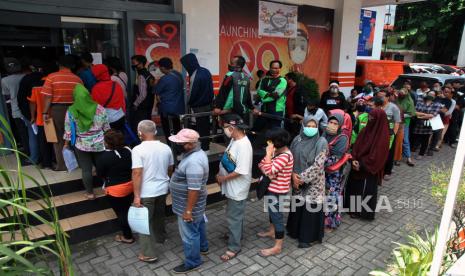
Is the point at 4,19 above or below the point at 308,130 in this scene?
above

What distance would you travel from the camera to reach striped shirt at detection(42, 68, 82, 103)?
14.5ft

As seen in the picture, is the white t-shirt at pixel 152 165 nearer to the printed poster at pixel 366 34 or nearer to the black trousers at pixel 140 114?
the black trousers at pixel 140 114

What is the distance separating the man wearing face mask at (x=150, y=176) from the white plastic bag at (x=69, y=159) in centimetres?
Result: 147

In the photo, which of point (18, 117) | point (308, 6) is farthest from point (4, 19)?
point (308, 6)

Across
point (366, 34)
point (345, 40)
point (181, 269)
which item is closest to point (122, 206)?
point (181, 269)

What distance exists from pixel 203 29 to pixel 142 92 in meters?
2.40

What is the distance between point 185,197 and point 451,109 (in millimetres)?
7709

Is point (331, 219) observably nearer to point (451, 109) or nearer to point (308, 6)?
point (451, 109)

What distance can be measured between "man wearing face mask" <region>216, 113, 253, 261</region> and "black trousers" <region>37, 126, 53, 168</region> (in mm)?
2870

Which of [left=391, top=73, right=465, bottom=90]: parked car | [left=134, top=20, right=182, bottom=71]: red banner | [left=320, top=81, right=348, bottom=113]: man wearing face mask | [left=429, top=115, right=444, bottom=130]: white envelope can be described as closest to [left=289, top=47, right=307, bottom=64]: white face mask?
[left=391, top=73, right=465, bottom=90]: parked car

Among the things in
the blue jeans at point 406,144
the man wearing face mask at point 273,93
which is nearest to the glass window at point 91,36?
the man wearing face mask at point 273,93

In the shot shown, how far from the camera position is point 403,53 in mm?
27047

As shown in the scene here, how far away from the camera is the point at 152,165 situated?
354cm

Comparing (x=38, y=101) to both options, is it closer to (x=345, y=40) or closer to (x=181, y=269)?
(x=181, y=269)
